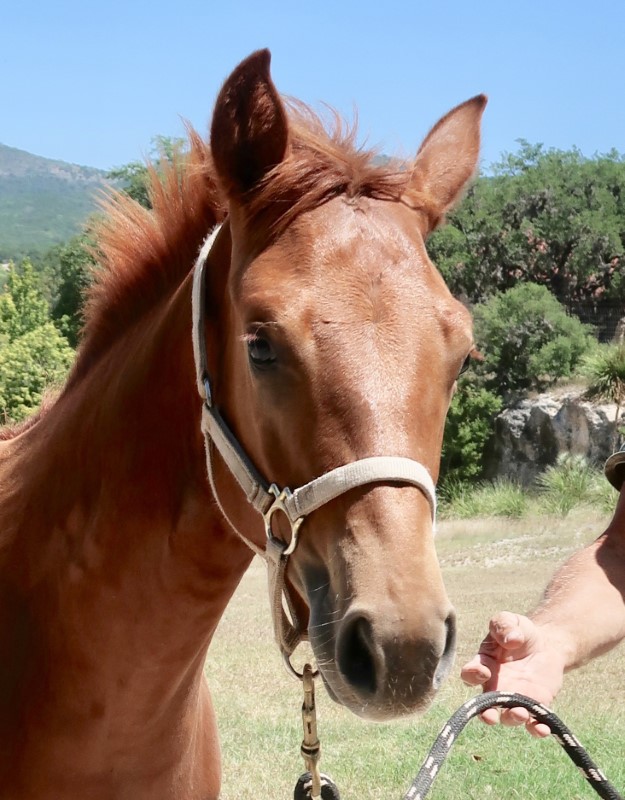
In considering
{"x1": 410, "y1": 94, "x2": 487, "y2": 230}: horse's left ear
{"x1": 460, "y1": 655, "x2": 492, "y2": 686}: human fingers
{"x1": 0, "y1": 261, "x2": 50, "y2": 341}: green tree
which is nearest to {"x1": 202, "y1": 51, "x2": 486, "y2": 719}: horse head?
{"x1": 410, "y1": 94, "x2": 487, "y2": 230}: horse's left ear

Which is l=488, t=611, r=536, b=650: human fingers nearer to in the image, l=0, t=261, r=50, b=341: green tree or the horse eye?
the horse eye

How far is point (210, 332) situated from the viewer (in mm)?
2359

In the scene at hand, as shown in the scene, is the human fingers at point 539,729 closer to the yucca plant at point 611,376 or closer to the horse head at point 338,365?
the horse head at point 338,365

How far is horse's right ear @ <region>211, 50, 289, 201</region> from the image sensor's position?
219cm

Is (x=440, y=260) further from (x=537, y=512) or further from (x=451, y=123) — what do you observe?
(x=451, y=123)

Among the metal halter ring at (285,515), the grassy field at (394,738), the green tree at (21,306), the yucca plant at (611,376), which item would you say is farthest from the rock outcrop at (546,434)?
the metal halter ring at (285,515)

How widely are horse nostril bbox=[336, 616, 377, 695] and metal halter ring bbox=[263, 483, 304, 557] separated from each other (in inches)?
11.7

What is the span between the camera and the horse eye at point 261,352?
6.55ft

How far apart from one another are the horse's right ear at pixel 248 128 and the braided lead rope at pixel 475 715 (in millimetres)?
1418

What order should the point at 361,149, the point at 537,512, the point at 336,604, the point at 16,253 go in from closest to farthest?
the point at 336,604 → the point at 361,149 → the point at 537,512 → the point at 16,253

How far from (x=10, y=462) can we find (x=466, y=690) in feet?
18.4

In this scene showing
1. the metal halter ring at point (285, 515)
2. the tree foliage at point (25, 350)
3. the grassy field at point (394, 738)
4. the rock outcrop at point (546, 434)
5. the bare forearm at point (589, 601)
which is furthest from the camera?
the rock outcrop at point (546, 434)

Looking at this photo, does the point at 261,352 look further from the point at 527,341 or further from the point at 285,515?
the point at 527,341

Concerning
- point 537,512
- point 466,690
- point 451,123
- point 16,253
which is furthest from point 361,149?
point 16,253
